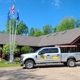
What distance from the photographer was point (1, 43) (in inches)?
1292

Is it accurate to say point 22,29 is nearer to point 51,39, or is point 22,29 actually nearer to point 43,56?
point 51,39

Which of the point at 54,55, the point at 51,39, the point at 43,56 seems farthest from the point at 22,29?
the point at 43,56

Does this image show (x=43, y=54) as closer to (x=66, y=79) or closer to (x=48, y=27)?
(x=66, y=79)

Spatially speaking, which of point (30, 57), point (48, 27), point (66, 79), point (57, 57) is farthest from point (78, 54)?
point (48, 27)

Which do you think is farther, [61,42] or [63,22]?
[63,22]

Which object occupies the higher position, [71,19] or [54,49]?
[71,19]

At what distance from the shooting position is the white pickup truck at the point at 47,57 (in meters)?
18.5

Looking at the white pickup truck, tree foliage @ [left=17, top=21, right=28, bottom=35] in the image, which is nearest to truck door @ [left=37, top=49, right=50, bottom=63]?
the white pickup truck

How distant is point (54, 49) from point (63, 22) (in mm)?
54729

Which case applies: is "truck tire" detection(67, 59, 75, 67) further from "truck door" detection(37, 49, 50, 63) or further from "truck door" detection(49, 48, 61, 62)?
"truck door" detection(37, 49, 50, 63)

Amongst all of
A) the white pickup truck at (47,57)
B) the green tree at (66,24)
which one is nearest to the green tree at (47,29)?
the green tree at (66,24)

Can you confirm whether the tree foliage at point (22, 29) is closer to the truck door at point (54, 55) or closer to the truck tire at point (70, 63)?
the truck door at point (54, 55)

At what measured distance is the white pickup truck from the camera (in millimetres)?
18453

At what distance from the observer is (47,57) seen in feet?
62.5
